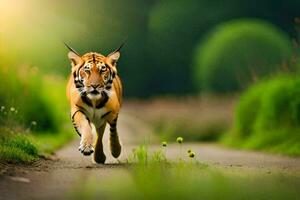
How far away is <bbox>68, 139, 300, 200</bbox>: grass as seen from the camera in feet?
23.5

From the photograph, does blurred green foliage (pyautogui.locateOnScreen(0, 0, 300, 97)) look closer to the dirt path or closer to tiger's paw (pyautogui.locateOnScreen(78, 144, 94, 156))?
the dirt path

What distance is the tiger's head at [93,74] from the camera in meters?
9.73

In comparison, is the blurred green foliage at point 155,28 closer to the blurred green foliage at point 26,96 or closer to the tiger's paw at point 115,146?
the blurred green foliage at point 26,96

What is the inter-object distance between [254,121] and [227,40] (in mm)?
12367

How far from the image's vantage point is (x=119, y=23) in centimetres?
4203

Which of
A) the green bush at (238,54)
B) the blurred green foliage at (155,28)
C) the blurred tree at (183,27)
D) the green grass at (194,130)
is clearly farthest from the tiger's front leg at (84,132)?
the blurred tree at (183,27)

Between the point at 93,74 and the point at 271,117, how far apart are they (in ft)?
21.4

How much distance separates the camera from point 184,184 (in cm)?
795

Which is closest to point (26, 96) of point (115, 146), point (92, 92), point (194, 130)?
point (115, 146)

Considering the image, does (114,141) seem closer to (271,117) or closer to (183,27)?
(271,117)

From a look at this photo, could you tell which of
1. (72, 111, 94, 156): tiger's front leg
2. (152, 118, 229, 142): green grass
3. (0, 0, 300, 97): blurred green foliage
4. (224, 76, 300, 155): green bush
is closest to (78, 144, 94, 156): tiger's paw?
(72, 111, 94, 156): tiger's front leg

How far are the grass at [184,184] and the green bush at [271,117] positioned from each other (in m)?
4.13

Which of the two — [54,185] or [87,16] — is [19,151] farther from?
[87,16]

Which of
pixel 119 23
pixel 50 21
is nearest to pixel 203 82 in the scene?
pixel 50 21
